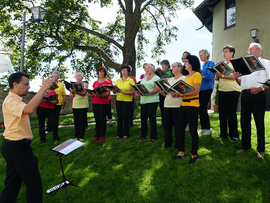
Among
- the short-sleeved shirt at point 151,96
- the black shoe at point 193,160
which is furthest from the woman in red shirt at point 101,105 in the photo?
the black shoe at point 193,160

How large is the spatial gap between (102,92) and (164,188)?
316 centimetres

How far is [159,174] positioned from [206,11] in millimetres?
15989

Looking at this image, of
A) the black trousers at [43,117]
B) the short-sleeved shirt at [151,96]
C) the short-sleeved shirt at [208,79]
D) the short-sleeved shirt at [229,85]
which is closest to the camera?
the short-sleeved shirt at [229,85]

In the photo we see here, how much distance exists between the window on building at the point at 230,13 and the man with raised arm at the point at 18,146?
14275mm

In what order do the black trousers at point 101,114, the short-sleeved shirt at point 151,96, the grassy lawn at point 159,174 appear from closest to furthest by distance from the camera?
the grassy lawn at point 159,174 → the short-sleeved shirt at point 151,96 → the black trousers at point 101,114

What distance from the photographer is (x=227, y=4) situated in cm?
1442

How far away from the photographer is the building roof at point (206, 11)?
50.1 feet

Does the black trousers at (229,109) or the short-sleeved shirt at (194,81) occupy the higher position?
the short-sleeved shirt at (194,81)

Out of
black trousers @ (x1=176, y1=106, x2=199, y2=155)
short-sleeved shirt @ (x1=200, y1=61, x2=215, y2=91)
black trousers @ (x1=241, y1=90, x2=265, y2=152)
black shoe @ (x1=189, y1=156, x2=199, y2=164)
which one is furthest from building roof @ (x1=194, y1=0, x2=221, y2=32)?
black shoe @ (x1=189, y1=156, x2=199, y2=164)

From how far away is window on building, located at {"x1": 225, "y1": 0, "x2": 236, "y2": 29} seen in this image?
46.0 ft

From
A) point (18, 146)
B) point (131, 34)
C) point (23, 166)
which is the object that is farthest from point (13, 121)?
point (131, 34)

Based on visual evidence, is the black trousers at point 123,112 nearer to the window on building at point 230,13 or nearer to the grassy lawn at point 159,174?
the grassy lawn at point 159,174

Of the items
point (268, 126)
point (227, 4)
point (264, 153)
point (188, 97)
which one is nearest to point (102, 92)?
point (188, 97)

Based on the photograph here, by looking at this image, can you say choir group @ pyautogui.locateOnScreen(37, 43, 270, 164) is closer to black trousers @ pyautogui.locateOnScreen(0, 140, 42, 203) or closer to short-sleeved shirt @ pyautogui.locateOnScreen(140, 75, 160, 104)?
short-sleeved shirt @ pyautogui.locateOnScreen(140, 75, 160, 104)
